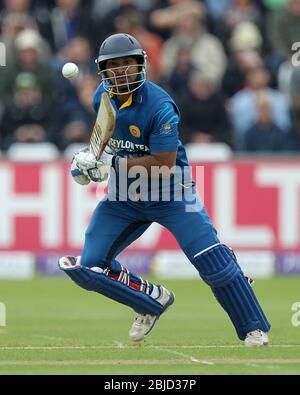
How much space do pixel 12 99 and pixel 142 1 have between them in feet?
9.67

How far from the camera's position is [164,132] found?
9039mm

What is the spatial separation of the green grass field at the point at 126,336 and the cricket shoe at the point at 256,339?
11 cm

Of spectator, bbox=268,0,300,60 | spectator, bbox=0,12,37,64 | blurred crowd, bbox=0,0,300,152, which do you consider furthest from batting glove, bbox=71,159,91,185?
spectator, bbox=268,0,300,60

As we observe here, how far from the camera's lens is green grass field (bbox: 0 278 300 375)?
838 centimetres

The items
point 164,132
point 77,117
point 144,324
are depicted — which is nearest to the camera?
point 164,132

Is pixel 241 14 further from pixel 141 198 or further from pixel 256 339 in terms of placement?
pixel 256 339

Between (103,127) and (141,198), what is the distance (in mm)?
640

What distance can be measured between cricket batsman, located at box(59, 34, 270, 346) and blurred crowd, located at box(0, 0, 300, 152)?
25.2ft

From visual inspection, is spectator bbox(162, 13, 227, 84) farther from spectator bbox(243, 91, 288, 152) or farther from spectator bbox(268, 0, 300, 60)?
spectator bbox(243, 91, 288, 152)

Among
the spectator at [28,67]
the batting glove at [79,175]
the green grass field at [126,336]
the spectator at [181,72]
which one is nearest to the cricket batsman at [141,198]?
the batting glove at [79,175]

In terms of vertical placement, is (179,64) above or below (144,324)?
above

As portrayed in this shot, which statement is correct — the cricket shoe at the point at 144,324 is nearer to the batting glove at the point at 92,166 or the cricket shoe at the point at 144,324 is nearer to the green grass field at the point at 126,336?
the green grass field at the point at 126,336

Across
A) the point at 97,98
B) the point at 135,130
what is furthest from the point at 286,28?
the point at 135,130
